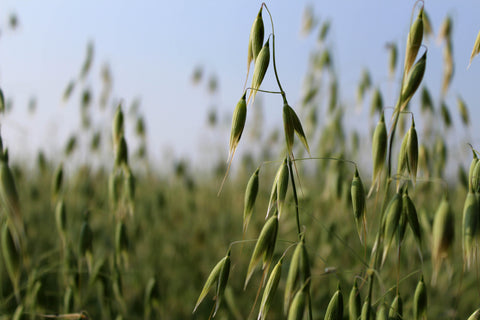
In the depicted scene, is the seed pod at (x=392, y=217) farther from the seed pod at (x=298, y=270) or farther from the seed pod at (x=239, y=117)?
the seed pod at (x=239, y=117)

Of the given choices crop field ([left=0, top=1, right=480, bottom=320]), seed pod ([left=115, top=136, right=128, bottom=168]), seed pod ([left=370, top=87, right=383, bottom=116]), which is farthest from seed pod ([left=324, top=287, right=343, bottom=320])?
seed pod ([left=370, top=87, right=383, bottom=116])

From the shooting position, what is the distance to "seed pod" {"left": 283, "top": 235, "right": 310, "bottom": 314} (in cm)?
75

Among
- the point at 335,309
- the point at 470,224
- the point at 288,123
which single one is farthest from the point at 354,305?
the point at 288,123

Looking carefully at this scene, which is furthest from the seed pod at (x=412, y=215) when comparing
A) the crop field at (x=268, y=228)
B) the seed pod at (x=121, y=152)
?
the seed pod at (x=121, y=152)

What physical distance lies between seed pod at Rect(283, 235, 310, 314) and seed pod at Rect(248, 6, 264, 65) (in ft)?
1.23

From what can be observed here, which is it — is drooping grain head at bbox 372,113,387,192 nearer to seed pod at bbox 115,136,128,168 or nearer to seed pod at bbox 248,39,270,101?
seed pod at bbox 248,39,270,101

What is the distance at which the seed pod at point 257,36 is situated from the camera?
86cm

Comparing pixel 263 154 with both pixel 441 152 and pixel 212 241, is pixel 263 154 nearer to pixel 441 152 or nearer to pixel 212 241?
pixel 212 241

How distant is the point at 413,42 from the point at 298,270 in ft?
1.56

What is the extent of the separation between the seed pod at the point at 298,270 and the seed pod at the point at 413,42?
1.26 feet

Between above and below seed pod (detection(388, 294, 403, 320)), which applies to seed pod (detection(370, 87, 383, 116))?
above

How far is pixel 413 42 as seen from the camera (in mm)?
815

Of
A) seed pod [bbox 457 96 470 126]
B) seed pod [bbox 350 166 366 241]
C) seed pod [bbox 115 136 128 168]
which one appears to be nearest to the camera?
seed pod [bbox 350 166 366 241]

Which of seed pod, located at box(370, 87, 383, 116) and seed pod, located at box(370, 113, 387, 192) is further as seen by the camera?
seed pod, located at box(370, 87, 383, 116)
